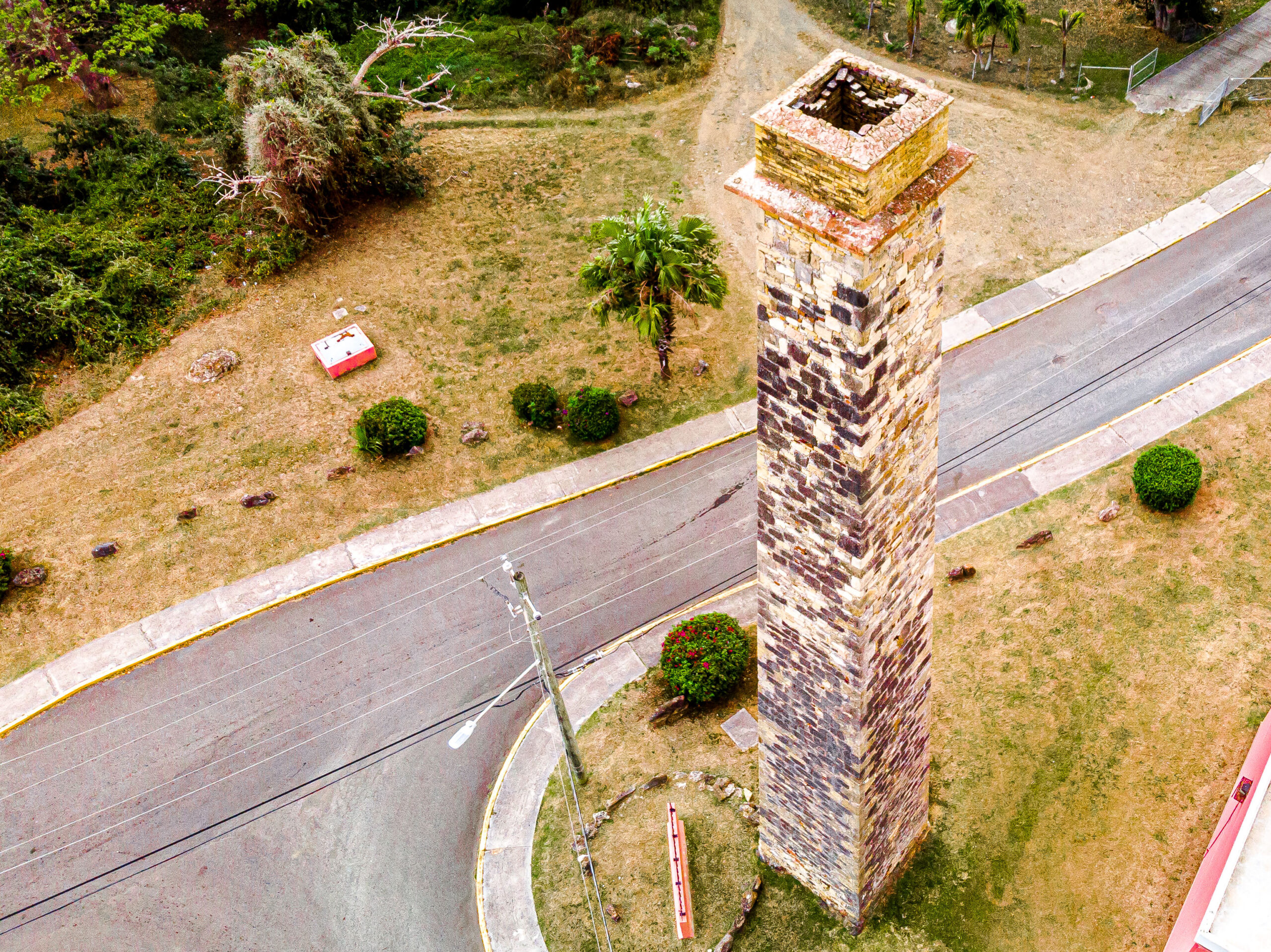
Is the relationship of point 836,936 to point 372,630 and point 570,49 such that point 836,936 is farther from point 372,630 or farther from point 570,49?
point 570,49

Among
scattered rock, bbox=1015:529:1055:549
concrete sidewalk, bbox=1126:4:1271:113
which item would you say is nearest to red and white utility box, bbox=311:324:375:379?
scattered rock, bbox=1015:529:1055:549

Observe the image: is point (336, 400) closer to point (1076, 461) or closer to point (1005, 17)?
point (1076, 461)

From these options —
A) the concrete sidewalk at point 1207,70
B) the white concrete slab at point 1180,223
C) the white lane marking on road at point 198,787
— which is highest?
the concrete sidewalk at point 1207,70

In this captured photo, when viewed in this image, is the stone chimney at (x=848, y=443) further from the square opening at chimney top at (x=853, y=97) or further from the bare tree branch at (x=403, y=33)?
the bare tree branch at (x=403, y=33)

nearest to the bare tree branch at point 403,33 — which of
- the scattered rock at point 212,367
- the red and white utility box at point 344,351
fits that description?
the red and white utility box at point 344,351

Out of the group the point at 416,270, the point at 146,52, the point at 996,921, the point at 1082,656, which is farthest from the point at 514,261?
the point at 996,921

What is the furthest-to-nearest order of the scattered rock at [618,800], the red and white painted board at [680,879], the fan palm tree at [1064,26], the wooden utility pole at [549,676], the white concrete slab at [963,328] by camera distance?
the fan palm tree at [1064,26] → the white concrete slab at [963,328] → the scattered rock at [618,800] → the red and white painted board at [680,879] → the wooden utility pole at [549,676]
